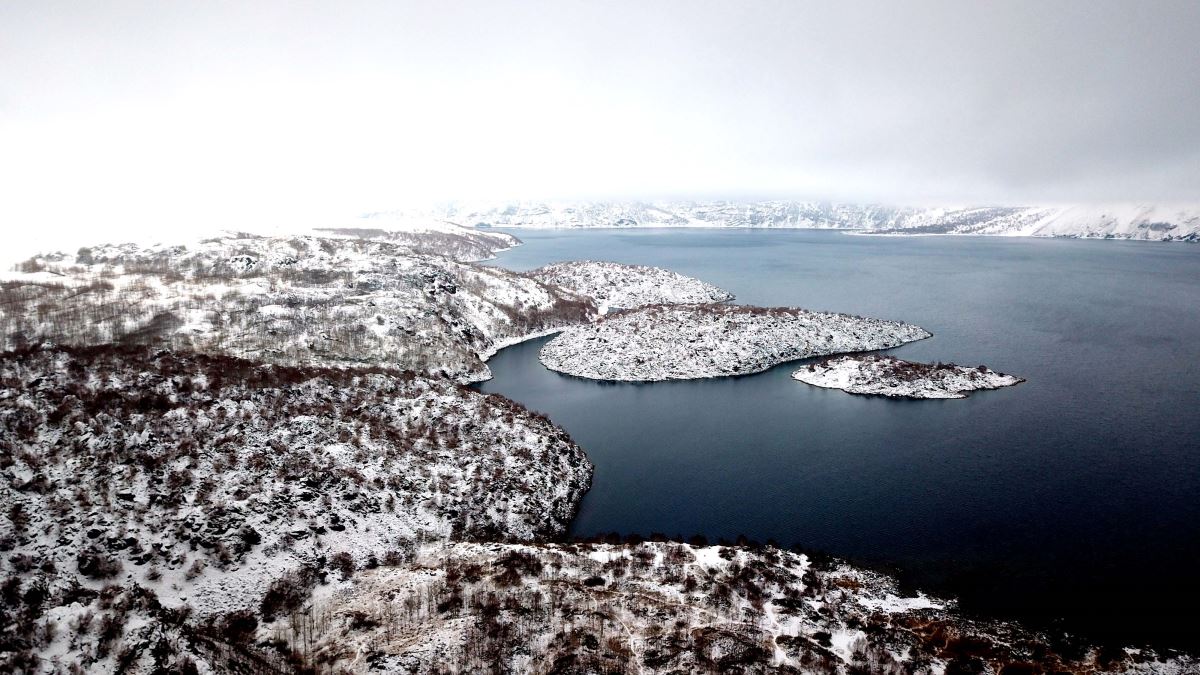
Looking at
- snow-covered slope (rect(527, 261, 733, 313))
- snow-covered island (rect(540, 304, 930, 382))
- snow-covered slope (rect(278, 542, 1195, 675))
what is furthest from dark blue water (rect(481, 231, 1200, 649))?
snow-covered slope (rect(527, 261, 733, 313))

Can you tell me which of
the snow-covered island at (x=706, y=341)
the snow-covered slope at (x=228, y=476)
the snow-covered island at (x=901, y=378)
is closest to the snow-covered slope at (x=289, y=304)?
the snow-covered island at (x=706, y=341)

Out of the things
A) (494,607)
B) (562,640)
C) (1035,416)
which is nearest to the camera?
(562,640)

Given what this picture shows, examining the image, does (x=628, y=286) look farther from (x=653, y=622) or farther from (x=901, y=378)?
(x=653, y=622)

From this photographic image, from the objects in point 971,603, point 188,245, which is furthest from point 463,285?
point 971,603

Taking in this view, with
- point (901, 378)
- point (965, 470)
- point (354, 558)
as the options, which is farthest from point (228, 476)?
point (901, 378)

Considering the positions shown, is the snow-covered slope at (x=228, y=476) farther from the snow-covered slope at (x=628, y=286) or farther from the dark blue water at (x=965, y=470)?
the snow-covered slope at (x=628, y=286)

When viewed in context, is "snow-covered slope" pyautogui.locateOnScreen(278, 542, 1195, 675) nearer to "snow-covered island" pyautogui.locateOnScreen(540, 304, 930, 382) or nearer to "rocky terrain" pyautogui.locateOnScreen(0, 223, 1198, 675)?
"rocky terrain" pyautogui.locateOnScreen(0, 223, 1198, 675)

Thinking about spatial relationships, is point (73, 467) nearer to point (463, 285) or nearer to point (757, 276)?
point (463, 285)
